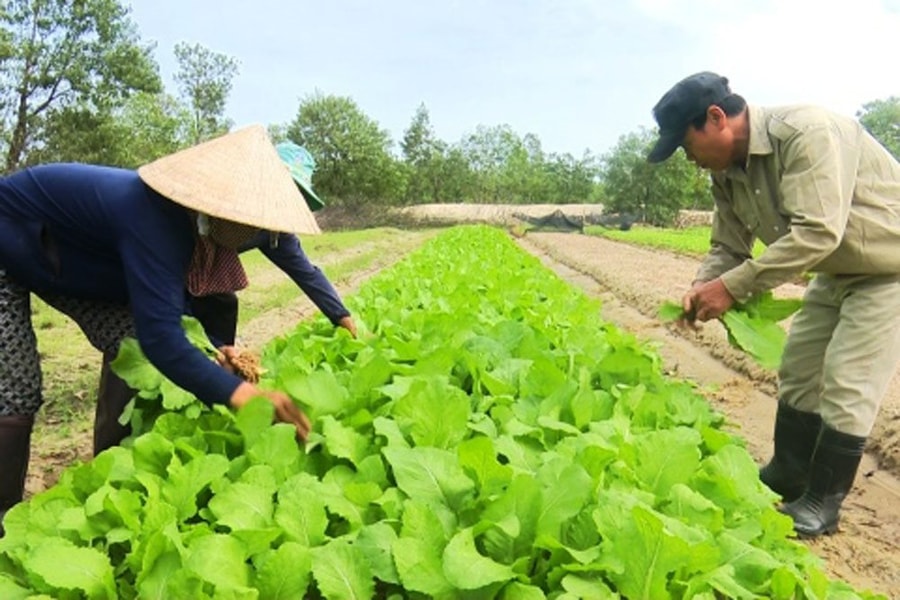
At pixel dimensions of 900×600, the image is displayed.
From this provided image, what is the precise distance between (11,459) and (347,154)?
5363 cm

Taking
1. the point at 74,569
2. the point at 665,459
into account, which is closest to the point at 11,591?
the point at 74,569

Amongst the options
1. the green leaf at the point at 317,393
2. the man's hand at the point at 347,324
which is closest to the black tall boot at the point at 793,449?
the man's hand at the point at 347,324

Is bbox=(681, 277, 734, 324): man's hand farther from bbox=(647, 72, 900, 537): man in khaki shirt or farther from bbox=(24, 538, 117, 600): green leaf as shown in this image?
bbox=(24, 538, 117, 600): green leaf

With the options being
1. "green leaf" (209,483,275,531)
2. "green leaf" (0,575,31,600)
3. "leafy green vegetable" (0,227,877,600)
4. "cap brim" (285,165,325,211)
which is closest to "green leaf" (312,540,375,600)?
"leafy green vegetable" (0,227,877,600)

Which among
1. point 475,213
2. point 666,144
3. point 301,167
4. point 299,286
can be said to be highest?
point 666,144

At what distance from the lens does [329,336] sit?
13.0ft

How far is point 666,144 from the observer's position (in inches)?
130

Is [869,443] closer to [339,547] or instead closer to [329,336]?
[329,336]

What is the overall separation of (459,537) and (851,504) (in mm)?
3344

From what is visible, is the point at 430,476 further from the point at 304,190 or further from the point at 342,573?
the point at 304,190

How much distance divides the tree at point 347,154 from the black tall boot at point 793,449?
164 ft

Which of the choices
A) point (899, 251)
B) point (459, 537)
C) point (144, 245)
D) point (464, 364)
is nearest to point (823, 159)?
point (899, 251)

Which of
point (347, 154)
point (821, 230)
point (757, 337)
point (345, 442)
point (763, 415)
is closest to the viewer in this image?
point (345, 442)

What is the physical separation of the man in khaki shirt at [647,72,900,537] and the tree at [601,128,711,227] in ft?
198
